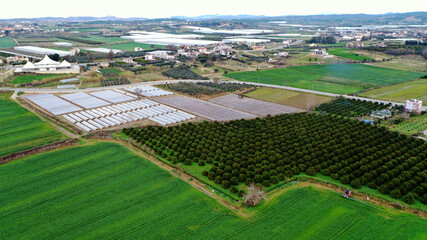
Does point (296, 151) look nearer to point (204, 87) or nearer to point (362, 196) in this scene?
point (362, 196)

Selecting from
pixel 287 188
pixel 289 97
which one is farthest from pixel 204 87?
pixel 287 188

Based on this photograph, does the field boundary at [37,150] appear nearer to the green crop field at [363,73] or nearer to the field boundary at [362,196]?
the field boundary at [362,196]

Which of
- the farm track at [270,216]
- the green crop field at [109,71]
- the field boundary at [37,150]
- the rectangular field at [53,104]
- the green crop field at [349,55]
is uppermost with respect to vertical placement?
the green crop field at [349,55]

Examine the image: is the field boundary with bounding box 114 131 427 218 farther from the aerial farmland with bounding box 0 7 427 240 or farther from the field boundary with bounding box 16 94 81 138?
the field boundary with bounding box 16 94 81 138

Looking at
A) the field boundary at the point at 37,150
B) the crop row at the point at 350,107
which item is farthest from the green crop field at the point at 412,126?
the field boundary at the point at 37,150

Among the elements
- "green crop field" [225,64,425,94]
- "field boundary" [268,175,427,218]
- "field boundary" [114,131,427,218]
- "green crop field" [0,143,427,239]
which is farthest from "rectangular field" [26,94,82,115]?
"green crop field" [225,64,425,94]

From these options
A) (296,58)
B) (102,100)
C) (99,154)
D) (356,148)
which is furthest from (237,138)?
(296,58)
